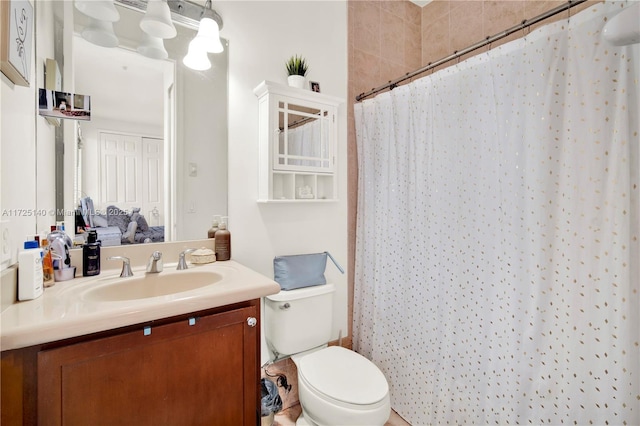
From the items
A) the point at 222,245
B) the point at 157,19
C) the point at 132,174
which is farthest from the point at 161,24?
the point at 222,245

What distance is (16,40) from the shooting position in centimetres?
88

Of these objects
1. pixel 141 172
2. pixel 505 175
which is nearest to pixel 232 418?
pixel 141 172

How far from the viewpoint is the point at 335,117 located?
69.4 inches

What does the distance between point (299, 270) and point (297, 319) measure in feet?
0.84

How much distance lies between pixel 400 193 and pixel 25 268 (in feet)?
5.11

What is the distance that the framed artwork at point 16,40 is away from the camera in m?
0.82

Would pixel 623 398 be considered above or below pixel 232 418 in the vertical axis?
above

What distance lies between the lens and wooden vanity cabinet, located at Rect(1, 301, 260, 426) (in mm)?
767

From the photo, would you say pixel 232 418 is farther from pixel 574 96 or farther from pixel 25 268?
pixel 574 96

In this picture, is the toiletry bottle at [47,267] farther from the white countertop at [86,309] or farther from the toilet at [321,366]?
the toilet at [321,366]

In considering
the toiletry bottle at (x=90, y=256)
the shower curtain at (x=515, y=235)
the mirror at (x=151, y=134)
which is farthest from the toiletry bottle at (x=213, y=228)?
the shower curtain at (x=515, y=235)

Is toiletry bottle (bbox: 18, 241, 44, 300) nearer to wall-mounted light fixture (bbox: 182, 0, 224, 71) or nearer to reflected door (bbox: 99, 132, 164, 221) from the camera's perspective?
reflected door (bbox: 99, 132, 164, 221)

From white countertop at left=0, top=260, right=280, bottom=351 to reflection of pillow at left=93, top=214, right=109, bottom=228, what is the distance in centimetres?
24

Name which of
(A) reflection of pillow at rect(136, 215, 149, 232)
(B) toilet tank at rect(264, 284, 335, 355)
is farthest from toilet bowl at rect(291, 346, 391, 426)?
(A) reflection of pillow at rect(136, 215, 149, 232)
